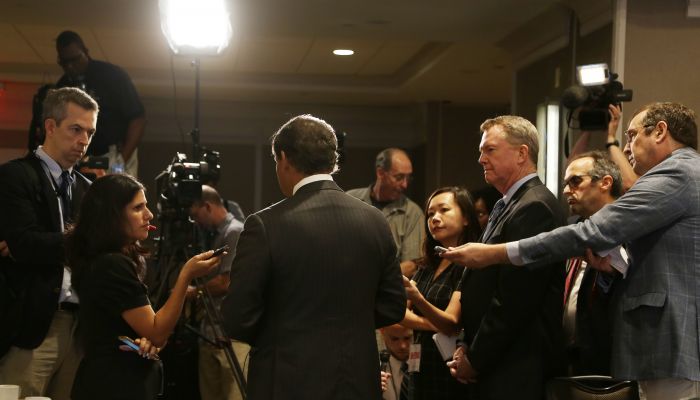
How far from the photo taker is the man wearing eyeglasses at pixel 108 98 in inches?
199

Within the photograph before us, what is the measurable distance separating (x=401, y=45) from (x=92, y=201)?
553cm

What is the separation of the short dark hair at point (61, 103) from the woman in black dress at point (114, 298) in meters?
0.58

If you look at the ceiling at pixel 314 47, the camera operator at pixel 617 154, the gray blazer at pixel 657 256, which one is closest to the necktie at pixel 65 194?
the gray blazer at pixel 657 256

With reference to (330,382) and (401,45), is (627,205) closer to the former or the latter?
(330,382)

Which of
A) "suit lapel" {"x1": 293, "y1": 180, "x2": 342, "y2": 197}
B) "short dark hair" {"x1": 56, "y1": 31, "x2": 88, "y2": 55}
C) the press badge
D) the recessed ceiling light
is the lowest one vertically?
the press badge

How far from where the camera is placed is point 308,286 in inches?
99.2

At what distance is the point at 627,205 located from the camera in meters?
2.74

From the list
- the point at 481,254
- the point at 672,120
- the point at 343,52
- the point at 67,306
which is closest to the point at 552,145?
the point at 343,52

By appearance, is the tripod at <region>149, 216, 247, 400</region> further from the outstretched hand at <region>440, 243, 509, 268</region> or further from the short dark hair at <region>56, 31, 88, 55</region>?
the short dark hair at <region>56, 31, 88, 55</region>

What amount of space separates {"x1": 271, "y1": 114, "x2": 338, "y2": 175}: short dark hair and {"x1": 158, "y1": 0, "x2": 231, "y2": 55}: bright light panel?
7.26 ft

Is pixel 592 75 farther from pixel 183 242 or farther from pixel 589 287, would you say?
pixel 183 242

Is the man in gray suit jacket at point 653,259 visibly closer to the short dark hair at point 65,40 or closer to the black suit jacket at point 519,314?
the black suit jacket at point 519,314

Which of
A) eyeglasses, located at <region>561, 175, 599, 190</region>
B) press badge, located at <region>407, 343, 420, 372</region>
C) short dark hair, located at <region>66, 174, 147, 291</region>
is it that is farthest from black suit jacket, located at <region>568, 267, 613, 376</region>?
short dark hair, located at <region>66, 174, 147, 291</region>

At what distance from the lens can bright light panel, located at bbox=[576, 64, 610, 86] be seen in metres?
4.17
